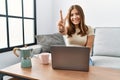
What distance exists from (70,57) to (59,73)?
14cm

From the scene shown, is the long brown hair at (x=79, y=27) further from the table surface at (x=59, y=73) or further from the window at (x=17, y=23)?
the window at (x=17, y=23)

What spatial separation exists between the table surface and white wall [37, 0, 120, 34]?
180 cm

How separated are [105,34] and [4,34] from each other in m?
1.63

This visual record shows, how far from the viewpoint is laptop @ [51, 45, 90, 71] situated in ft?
3.65

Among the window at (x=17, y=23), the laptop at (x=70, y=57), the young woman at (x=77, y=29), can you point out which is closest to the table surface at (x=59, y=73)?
the laptop at (x=70, y=57)

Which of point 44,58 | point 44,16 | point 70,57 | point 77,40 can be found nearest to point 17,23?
point 44,16

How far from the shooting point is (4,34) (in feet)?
7.65

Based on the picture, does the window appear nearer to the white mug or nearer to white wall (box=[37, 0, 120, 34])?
white wall (box=[37, 0, 120, 34])

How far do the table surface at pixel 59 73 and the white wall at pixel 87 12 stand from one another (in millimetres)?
1799

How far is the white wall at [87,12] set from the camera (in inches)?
109

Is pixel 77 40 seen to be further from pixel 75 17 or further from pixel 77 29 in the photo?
pixel 75 17

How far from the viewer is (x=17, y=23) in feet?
8.46

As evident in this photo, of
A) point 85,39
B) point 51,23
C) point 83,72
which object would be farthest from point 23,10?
point 83,72

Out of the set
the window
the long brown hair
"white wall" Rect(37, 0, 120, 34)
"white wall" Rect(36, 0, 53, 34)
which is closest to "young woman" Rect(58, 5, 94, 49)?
the long brown hair
